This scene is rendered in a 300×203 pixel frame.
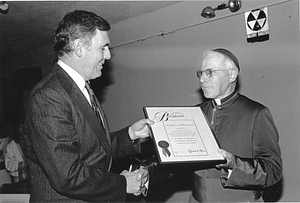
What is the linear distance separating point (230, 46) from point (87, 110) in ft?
9.13

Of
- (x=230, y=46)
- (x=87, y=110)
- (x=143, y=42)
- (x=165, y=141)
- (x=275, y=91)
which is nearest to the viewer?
(x=87, y=110)

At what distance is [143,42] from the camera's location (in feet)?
19.2

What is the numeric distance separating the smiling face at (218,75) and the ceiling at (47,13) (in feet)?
8.53

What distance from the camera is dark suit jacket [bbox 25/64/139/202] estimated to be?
1.95m

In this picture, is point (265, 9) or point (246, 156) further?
point (265, 9)

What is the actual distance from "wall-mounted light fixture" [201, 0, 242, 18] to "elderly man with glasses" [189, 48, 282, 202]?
63.2 inches

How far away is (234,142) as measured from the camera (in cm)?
267

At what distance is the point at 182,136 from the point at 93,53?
2.85ft

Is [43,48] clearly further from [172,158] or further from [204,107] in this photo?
[172,158]

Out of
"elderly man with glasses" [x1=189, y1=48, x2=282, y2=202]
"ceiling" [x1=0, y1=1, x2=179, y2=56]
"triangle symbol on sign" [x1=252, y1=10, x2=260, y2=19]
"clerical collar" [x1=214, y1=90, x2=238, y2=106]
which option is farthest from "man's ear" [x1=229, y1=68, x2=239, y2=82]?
"ceiling" [x1=0, y1=1, x2=179, y2=56]

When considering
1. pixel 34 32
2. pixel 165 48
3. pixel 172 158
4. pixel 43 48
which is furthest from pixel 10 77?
pixel 172 158

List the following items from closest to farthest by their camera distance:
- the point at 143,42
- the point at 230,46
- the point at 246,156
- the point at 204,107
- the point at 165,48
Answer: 1. the point at 246,156
2. the point at 204,107
3. the point at 230,46
4. the point at 165,48
5. the point at 143,42

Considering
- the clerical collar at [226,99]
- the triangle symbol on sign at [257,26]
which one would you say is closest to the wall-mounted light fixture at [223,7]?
the triangle symbol on sign at [257,26]

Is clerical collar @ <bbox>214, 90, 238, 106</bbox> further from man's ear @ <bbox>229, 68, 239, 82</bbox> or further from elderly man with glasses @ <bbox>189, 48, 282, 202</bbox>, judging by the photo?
man's ear @ <bbox>229, 68, 239, 82</bbox>
